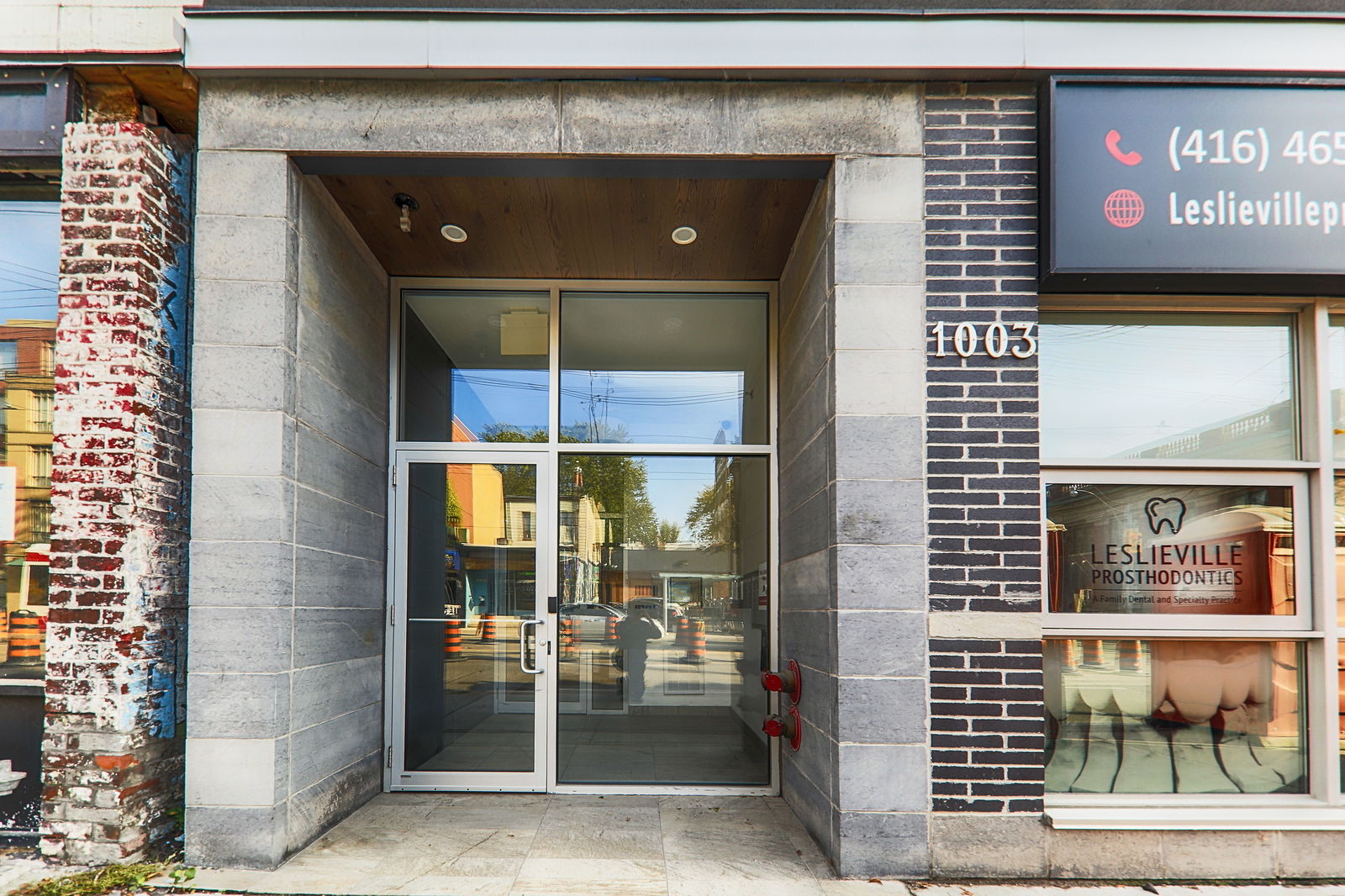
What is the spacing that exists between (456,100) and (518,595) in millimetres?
3196

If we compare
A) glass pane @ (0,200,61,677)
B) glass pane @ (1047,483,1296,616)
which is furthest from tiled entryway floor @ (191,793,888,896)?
glass pane @ (1047,483,1296,616)

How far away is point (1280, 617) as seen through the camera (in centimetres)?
448

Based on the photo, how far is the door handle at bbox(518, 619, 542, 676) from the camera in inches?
231

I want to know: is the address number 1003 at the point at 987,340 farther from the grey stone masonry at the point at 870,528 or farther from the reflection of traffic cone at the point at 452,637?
the reflection of traffic cone at the point at 452,637

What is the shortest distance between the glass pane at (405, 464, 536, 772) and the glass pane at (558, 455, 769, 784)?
Answer: 12.2 inches

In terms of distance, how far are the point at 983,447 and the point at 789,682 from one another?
1872 millimetres

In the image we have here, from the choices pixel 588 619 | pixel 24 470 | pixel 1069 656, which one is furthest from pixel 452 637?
pixel 1069 656

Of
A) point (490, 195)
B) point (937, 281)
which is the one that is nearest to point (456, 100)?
point (490, 195)

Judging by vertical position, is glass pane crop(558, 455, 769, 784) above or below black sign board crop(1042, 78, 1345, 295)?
below

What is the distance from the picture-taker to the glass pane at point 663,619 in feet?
19.3

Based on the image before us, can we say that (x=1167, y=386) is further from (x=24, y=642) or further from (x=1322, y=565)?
(x=24, y=642)

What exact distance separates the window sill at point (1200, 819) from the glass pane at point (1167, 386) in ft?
5.95

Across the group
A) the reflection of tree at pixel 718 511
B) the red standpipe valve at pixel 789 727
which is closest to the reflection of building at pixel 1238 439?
the red standpipe valve at pixel 789 727

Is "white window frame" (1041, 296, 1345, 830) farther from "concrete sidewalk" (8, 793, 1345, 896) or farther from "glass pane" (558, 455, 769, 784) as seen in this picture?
"glass pane" (558, 455, 769, 784)
